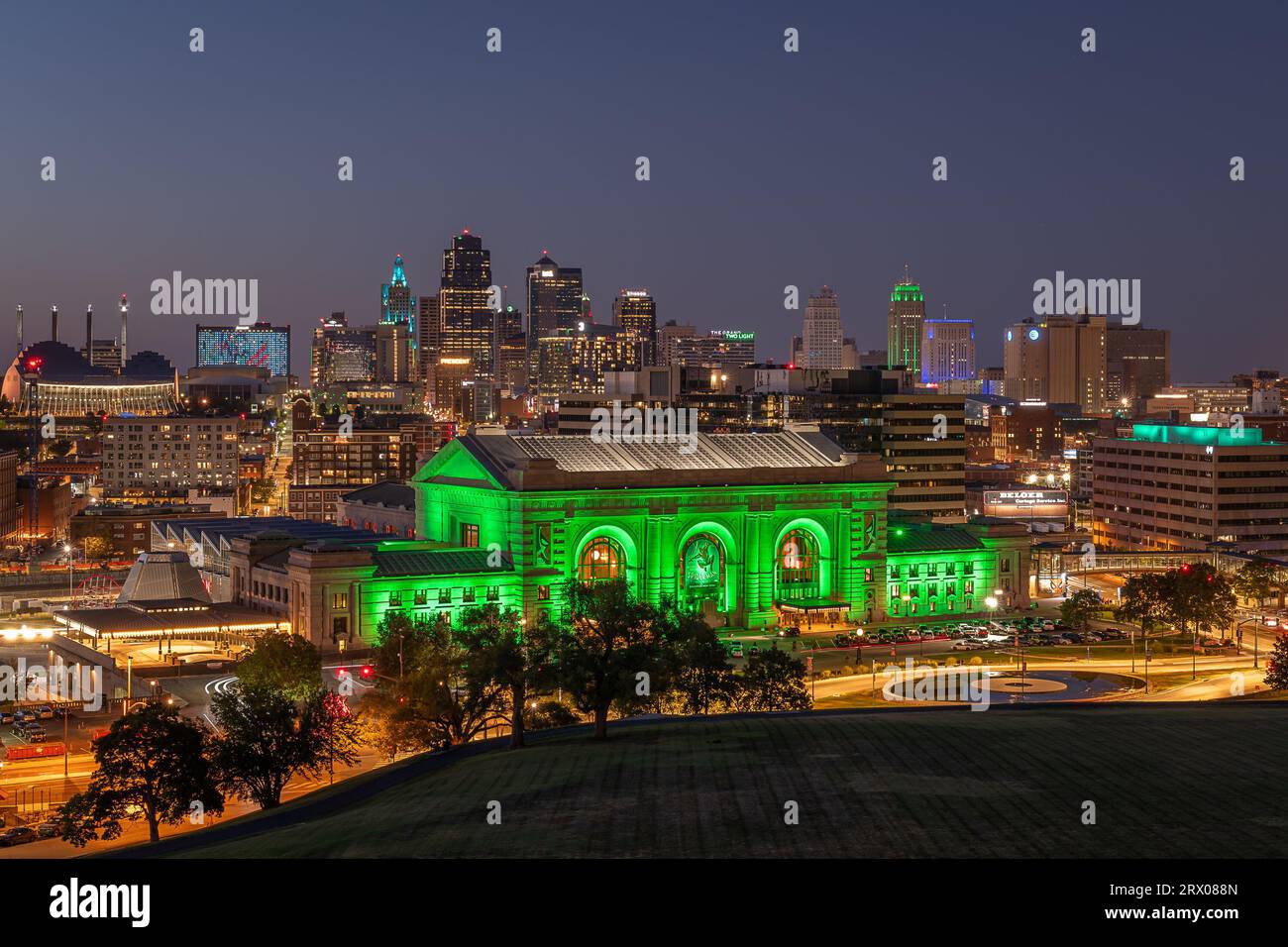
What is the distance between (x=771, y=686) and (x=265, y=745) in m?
27.2

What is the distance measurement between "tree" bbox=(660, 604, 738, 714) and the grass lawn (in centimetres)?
1310

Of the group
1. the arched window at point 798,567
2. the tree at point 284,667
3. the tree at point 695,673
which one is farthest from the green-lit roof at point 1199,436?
the tree at point 284,667

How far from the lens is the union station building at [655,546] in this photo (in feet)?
366

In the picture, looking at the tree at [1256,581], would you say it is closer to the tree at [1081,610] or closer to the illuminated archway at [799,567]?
the tree at [1081,610]

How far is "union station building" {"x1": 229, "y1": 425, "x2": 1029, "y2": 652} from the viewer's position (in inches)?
4387

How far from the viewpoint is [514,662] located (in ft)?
219

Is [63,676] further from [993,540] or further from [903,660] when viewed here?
[993,540]

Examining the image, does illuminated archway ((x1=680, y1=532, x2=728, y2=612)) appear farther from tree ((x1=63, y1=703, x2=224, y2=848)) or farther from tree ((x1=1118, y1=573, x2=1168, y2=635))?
tree ((x1=63, y1=703, x2=224, y2=848))

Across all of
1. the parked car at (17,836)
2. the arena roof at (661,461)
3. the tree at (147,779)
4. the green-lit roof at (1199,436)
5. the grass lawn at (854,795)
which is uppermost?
the green-lit roof at (1199,436)

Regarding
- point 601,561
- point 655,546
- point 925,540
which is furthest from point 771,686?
point 925,540

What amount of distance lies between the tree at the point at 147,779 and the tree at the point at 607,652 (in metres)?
15.3

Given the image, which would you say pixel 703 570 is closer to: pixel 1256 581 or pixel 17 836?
pixel 1256 581

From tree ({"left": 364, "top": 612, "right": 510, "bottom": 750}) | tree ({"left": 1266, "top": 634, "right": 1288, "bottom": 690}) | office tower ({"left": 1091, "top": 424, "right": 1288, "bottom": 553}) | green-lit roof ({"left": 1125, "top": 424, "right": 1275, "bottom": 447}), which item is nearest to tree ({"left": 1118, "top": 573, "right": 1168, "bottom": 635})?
tree ({"left": 1266, "top": 634, "right": 1288, "bottom": 690})
